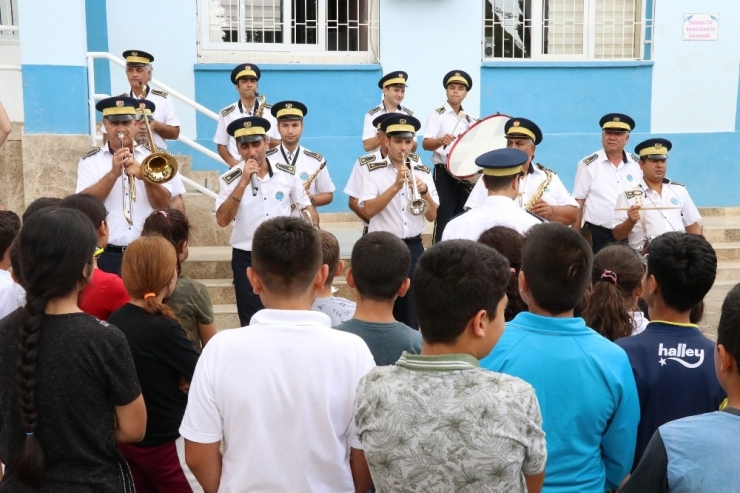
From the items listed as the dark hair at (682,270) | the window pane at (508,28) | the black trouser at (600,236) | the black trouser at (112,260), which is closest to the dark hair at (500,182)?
the dark hair at (682,270)

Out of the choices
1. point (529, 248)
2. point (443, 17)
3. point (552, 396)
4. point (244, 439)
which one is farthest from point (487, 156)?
point (443, 17)

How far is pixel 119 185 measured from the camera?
5938 millimetres

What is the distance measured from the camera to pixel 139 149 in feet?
20.7

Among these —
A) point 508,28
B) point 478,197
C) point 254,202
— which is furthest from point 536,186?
point 508,28

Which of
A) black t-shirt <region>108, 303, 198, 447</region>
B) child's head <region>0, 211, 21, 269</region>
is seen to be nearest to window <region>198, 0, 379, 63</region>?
child's head <region>0, 211, 21, 269</region>

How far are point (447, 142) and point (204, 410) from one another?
5743mm

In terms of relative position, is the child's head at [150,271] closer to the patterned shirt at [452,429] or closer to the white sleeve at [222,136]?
the patterned shirt at [452,429]

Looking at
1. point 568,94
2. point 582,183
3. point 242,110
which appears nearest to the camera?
point 582,183

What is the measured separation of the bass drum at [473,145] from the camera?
23.6 ft

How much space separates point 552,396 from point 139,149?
14.7 feet

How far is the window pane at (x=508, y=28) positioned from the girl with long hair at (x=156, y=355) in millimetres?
8274

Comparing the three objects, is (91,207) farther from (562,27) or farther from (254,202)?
(562,27)

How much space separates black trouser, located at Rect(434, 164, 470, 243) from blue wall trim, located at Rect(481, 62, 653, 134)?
2.96m

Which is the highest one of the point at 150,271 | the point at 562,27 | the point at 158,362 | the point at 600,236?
the point at 562,27
